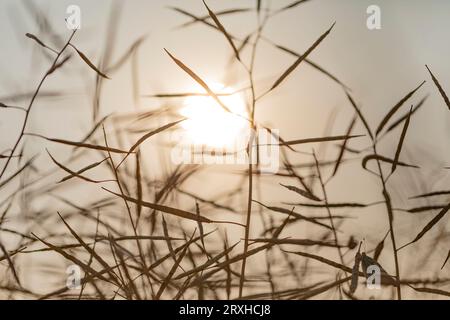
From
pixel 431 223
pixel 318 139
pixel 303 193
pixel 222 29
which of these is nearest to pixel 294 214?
pixel 303 193

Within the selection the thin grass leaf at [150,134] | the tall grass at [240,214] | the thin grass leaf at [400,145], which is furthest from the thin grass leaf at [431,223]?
the thin grass leaf at [150,134]

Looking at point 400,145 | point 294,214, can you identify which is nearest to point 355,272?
point 294,214

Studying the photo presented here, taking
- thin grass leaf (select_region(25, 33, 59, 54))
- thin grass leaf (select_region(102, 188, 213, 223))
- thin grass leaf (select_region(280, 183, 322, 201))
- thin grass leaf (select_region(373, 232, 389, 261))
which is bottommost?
thin grass leaf (select_region(373, 232, 389, 261))

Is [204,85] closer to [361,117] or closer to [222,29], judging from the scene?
[222,29]

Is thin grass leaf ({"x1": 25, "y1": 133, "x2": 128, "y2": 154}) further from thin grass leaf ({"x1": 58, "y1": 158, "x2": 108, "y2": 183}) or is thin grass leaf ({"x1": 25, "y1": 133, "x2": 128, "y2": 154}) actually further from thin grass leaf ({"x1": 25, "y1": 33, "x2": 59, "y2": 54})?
thin grass leaf ({"x1": 25, "y1": 33, "x2": 59, "y2": 54})

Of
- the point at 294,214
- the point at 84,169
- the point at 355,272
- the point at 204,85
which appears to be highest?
the point at 204,85

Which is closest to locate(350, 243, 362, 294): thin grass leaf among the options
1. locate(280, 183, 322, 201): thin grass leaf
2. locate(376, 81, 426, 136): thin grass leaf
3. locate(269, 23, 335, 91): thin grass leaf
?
locate(280, 183, 322, 201): thin grass leaf

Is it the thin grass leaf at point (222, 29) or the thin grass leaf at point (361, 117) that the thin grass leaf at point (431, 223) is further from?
the thin grass leaf at point (222, 29)

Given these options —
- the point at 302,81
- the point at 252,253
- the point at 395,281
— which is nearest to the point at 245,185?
the point at 252,253

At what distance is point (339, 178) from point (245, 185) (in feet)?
0.62

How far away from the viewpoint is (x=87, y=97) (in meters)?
1.05

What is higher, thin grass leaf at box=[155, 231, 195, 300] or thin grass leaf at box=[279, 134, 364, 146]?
thin grass leaf at box=[279, 134, 364, 146]

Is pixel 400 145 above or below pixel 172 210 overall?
above

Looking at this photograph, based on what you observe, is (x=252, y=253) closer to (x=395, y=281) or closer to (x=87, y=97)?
(x=395, y=281)
